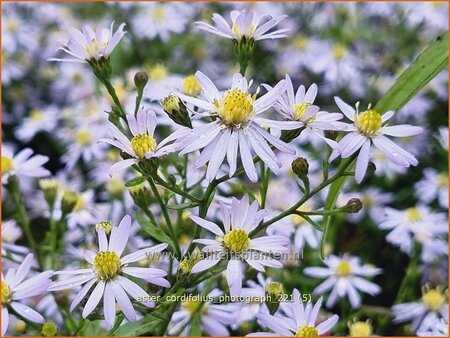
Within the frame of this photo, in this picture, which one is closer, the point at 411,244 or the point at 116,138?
the point at 116,138

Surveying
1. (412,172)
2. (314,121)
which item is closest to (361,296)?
(412,172)

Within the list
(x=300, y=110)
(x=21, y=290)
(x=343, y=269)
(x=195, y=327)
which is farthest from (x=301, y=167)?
(x=343, y=269)

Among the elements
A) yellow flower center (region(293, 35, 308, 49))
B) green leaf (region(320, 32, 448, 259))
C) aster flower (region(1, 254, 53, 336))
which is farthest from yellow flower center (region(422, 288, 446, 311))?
yellow flower center (region(293, 35, 308, 49))

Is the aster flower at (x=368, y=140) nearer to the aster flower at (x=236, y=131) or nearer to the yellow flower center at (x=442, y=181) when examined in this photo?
the aster flower at (x=236, y=131)

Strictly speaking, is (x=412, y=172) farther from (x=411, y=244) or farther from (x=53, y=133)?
(x=53, y=133)

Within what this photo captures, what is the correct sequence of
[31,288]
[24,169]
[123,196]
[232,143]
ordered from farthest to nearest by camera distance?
[123,196], [24,169], [31,288], [232,143]

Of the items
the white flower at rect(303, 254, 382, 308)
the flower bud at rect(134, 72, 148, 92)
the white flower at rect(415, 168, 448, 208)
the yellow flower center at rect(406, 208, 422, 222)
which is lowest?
the white flower at rect(303, 254, 382, 308)

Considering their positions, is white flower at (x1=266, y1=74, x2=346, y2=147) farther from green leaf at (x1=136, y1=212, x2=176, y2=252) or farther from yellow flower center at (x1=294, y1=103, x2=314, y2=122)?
green leaf at (x1=136, y1=212, x2=176, y2=252)
